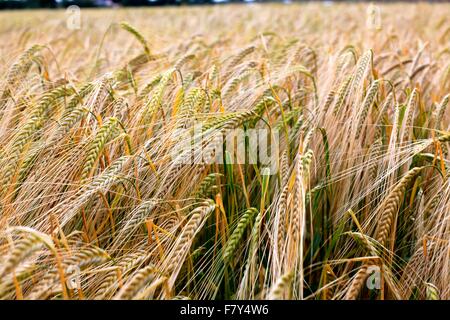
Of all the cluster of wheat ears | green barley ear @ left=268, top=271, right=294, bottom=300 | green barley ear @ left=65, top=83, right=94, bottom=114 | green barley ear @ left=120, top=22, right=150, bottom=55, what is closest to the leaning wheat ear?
the cluster of wheat ears

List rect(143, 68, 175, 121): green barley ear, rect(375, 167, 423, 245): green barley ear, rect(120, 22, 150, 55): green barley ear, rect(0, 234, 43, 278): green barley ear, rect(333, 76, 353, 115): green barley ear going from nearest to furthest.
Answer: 1. rect(0, 234, 43, 278): green barley ear
2. rect(375, 167, 423, 245): green barley ear
3. rect(143, 68, 175, 121): green barley ear
4. rect(333, 76, 353, 115): green barley ear
5. rect(120, 22, 150, 55): green barley ear

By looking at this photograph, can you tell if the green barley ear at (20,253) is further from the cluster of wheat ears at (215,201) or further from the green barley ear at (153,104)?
the green barley ear at (153,104)

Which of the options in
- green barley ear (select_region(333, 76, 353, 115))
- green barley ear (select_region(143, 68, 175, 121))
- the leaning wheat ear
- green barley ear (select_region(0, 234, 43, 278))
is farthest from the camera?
green barley ear (select_region(333, 76, 353, 115))

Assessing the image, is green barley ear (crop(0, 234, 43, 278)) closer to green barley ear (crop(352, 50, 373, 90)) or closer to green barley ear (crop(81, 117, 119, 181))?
green barley ear (crop(81, 117, 119, 181))

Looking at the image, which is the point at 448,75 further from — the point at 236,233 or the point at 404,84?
the point at 236,233

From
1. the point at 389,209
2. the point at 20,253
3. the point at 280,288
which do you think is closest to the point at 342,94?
the point at 389,209

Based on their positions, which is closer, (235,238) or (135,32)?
(235,238)

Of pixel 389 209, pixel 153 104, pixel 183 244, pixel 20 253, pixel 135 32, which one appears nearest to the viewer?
pixel 20 253

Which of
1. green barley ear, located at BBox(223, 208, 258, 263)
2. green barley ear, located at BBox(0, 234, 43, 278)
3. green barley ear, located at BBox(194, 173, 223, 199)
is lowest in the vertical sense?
green barley ear, located at BBox(223, 208, 258, 263)

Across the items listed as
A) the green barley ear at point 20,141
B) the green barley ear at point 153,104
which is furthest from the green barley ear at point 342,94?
the green barley ear at point 20,141

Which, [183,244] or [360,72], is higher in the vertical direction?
[360,72]

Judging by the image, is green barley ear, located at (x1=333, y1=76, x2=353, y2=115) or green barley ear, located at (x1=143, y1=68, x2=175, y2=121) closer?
green barley ear, located at (x1=143, y1=68, x2=175, y2=121)

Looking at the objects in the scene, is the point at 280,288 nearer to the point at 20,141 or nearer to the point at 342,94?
the point at 20,141
